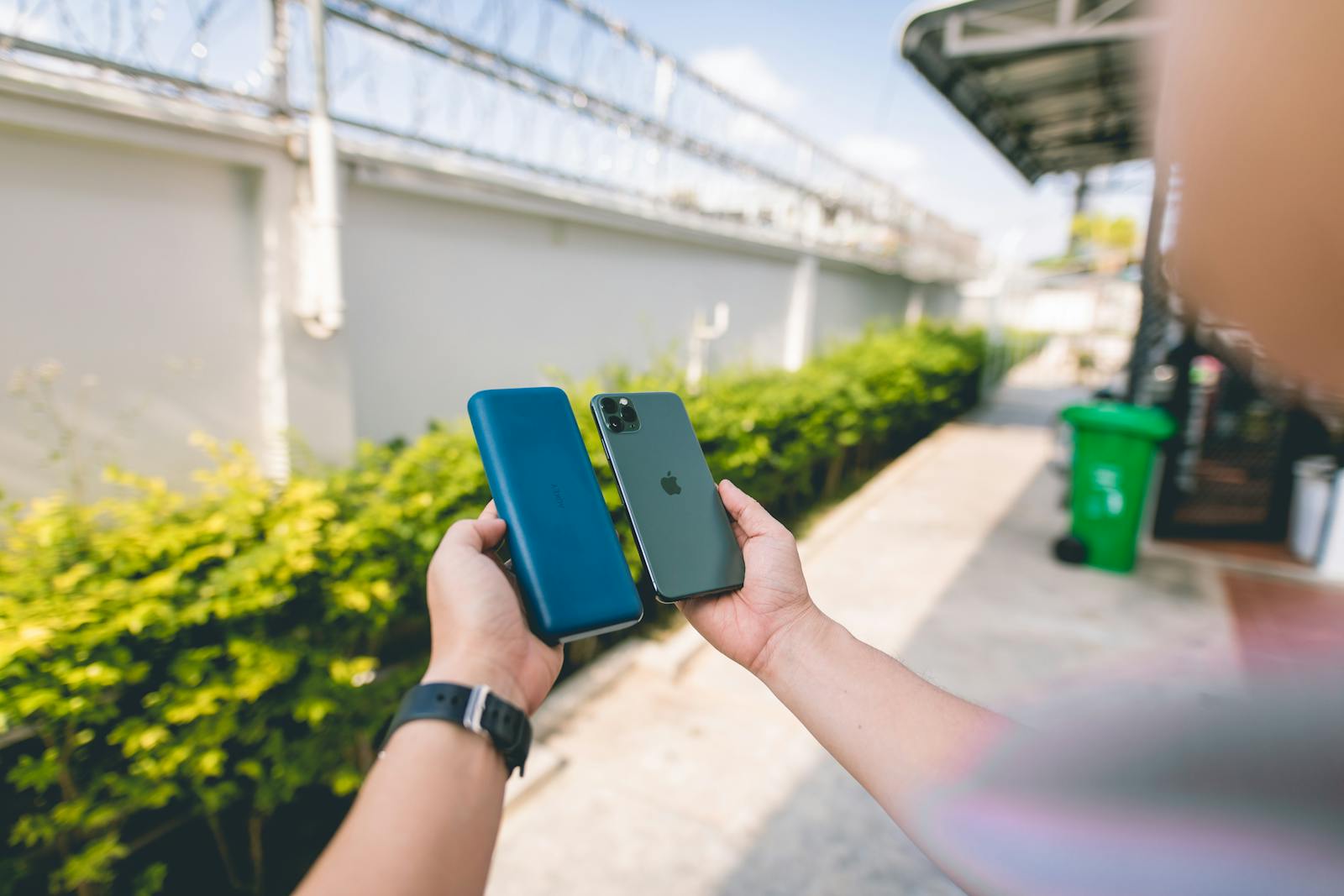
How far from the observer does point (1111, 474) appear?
5.15m

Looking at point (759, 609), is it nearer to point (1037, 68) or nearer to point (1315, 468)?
point (1315, 468)

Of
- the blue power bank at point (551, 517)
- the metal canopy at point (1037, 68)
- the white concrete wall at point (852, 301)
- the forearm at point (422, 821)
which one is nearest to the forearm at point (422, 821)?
the forearm at point (422, 821)

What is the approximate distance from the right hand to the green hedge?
1.20m

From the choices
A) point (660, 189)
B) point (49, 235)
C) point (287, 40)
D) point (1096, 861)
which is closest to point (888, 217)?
point (660, 189)

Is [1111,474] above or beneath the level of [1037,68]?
beneath

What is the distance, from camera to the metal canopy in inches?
255

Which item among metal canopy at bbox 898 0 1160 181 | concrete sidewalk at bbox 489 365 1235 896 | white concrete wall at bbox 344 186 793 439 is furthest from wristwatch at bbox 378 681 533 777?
metal canopy at bbox 898 0 1160 181

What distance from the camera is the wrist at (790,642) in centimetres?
131

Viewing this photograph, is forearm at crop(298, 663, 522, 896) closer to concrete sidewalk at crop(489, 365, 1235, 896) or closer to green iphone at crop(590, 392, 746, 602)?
green iphone at crop(590, 392, 746, 602)

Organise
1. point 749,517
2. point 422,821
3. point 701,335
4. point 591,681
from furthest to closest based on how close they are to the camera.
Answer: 1. point 701,335
2. point 591,681
3. point 749,517
4. point 422,821

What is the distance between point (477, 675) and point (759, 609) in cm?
57

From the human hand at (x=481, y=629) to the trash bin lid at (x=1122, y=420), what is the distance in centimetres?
509

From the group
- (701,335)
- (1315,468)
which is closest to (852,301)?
(701,335)

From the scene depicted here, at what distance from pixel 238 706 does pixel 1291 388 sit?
2.54 meters
